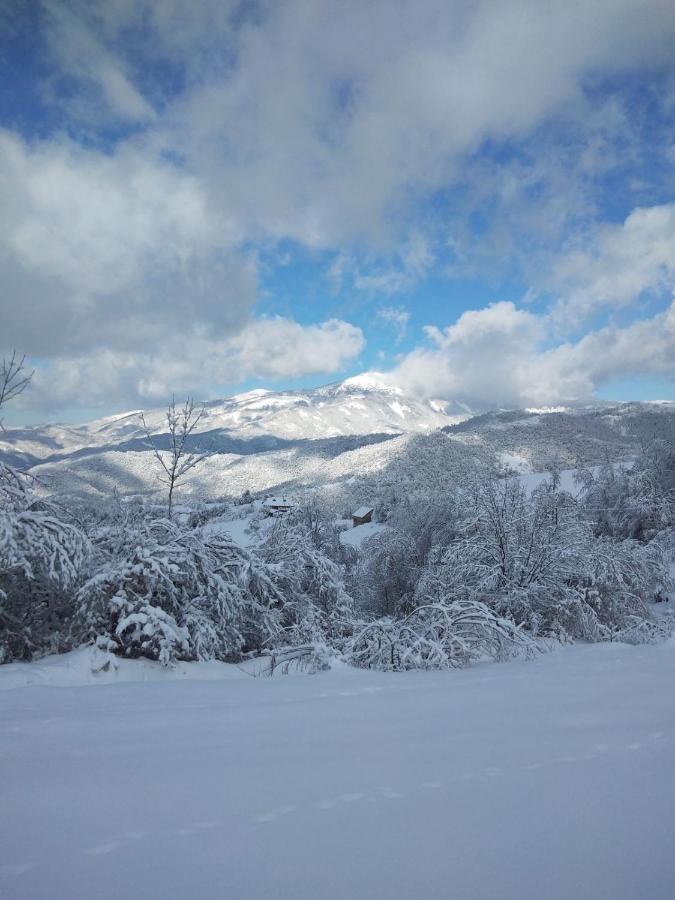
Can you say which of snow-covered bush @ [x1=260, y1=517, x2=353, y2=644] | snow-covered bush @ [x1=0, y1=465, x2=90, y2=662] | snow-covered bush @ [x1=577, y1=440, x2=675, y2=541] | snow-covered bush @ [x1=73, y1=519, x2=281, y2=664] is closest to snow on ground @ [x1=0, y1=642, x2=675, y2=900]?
snow-covered bush @ [x1=73, y1=519, x2=281, y2=664]

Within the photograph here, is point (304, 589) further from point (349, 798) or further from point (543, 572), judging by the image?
point (349, 798)

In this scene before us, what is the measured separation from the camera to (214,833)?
178 centimetres

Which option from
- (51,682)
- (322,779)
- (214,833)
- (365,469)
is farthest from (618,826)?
(365,469)

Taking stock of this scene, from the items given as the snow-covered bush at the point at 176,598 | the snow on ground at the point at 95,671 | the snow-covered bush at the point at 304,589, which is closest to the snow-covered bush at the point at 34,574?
the snow-covered bush at the point at 176,598

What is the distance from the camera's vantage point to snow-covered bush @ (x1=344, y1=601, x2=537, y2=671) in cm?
589

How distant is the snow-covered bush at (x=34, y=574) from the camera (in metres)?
7.14

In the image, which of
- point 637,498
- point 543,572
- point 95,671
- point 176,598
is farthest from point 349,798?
point 637,498

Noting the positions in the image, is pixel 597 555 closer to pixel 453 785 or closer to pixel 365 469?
pixel 453 785

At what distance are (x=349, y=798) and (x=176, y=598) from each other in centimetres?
664

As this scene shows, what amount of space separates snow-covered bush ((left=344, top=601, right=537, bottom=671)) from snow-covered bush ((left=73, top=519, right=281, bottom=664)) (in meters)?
2.82

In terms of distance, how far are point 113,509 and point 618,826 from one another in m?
10.7

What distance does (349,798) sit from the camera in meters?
2.02

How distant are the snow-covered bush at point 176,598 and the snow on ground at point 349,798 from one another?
338cm

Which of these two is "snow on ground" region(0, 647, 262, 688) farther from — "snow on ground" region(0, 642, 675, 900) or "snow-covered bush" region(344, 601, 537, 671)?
"snow on ground" region(0, 642, 675, 900)
